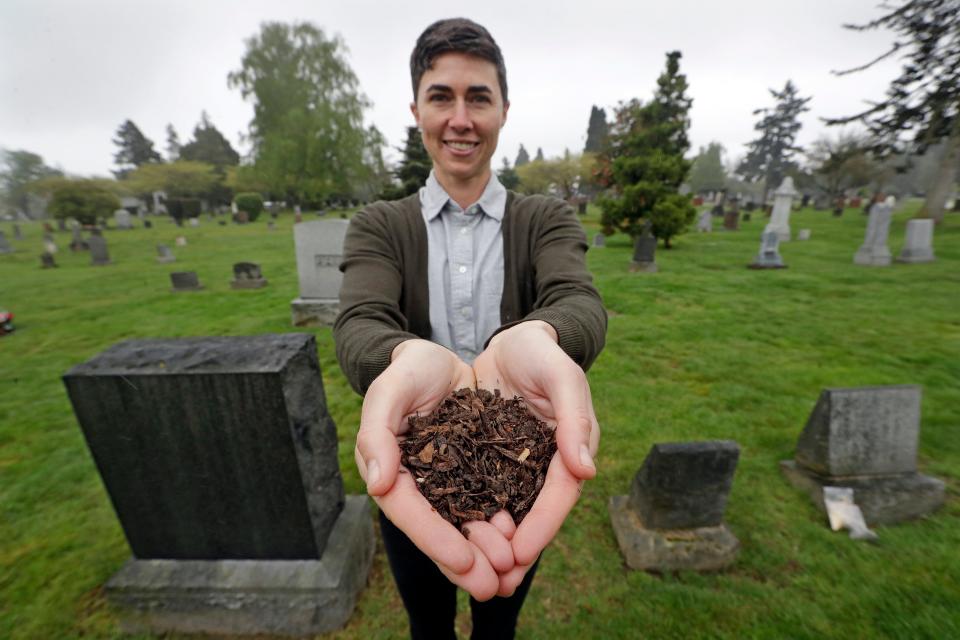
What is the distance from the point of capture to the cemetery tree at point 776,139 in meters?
59.3

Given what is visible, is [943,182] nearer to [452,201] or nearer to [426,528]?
[452,201]

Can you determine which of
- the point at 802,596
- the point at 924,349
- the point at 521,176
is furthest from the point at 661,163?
the point at 521,176

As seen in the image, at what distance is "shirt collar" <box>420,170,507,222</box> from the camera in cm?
197

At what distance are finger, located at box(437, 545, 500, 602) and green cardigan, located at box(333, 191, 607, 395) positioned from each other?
0.73 meters

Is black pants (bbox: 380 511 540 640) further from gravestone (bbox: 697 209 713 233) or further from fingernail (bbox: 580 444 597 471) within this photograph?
gravestone (bbox: 697 209 713 233)

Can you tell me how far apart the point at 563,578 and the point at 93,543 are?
3.61 metres

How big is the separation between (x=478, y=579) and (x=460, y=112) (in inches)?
69.3

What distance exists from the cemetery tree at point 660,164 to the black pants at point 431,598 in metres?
16.0

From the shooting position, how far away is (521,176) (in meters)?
49.1

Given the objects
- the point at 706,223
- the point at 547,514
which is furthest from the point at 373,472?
the point at 706,223

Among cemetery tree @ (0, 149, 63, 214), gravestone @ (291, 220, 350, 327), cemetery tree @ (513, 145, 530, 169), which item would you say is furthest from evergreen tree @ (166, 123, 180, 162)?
gravestone @ (291, 220, 350, 327)

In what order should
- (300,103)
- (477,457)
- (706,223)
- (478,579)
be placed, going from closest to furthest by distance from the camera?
(478,579), (477,457), (706,223), (300,103)

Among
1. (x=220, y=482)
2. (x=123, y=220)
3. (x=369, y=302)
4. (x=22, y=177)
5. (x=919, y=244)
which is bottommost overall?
(x=220, y=482)

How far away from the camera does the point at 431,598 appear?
2.10 metres
